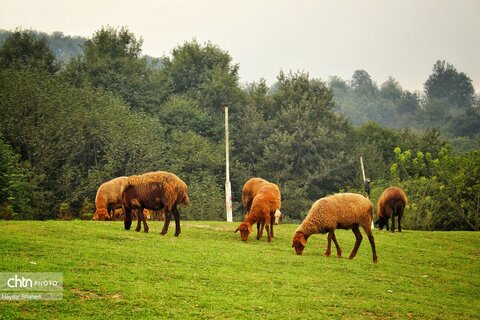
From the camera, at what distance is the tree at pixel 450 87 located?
144275 millimetres

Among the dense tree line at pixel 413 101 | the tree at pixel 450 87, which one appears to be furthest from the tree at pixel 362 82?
the tree at pixel 450 87

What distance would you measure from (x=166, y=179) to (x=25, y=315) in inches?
410

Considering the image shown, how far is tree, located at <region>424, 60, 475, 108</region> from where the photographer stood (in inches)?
5680

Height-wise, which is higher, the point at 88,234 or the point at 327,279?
the point at 88,234

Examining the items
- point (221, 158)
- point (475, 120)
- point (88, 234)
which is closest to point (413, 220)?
point (221, 158)

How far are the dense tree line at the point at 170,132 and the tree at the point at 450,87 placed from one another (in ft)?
274

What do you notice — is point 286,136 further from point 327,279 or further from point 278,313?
point 278,313

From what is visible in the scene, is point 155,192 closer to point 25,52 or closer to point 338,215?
point 338,215

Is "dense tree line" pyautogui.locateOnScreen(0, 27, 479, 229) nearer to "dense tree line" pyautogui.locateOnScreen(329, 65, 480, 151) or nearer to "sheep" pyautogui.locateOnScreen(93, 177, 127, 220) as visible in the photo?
"sheep" pyautogui.locateOnScreen(93, 177, 127, 220)

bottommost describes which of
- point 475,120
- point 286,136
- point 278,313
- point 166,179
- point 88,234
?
point 278,313

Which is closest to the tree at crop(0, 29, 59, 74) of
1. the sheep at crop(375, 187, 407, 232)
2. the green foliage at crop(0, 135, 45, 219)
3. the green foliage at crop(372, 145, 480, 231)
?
the green foliage at crop(0, 135, 45, 219)

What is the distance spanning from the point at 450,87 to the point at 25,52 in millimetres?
114749

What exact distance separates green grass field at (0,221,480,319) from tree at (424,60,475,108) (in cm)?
12938

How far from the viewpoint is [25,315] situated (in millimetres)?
11578
